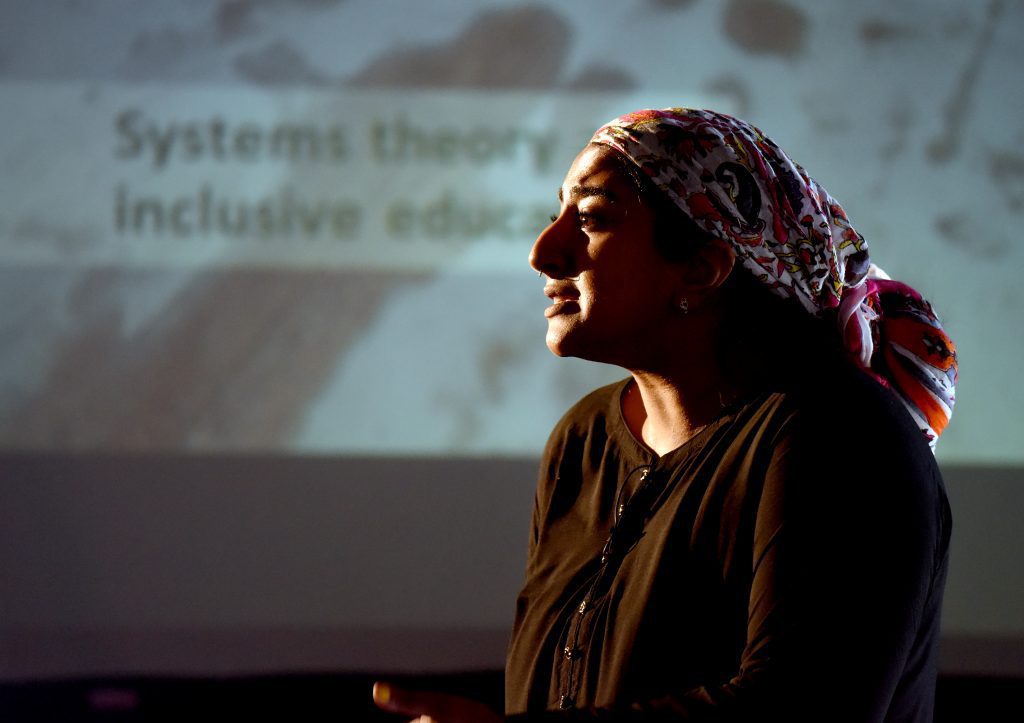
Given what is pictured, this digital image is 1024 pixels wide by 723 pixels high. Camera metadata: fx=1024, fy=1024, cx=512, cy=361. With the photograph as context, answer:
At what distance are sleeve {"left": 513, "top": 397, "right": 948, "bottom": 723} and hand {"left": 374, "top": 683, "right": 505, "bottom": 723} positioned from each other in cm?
6

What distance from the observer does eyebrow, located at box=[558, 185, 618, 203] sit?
1.10 meters

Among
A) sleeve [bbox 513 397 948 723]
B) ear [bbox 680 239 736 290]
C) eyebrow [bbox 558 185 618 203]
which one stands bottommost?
sleeve [bbox 513 397 948 723]

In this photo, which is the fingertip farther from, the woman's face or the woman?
the woman's face

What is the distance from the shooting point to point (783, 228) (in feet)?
3.50

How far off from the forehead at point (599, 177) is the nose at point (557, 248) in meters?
0.04

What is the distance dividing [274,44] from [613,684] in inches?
96.4

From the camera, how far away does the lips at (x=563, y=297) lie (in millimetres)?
1133

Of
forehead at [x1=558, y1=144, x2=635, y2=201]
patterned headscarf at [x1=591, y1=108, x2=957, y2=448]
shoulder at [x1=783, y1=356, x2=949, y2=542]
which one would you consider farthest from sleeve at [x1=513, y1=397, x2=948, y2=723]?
forehead at [x1=558, y1=144, x2=635, y2=201]

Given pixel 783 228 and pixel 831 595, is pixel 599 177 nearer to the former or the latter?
pixel 783 228

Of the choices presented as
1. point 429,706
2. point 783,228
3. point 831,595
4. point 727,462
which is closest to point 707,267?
point 783,228

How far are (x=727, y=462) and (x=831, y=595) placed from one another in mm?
178

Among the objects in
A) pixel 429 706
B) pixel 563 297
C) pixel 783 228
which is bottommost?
pixel 429 706

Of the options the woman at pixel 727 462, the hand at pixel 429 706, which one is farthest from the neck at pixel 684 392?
the hand at pixel 429 706

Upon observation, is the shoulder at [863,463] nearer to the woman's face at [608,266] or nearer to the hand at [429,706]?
the woman's face at [608,266]
